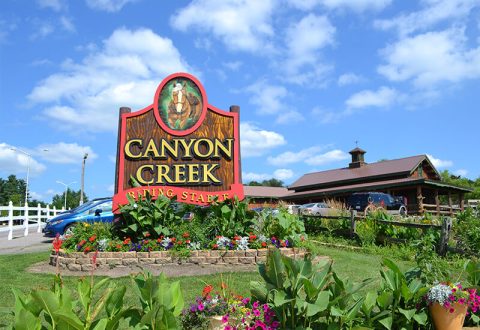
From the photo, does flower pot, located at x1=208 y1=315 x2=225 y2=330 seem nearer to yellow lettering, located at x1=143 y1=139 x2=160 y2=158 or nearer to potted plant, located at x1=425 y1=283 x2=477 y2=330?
potted plant, located at x1=425 y1=283 x2=477 y2=330

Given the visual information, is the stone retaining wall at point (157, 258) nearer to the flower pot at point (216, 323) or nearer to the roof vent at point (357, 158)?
the flower pot at point (216, 323)

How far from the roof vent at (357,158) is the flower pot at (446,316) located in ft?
136

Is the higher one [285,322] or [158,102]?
[158,102]

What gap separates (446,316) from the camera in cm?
432

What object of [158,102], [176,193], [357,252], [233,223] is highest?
[158,102]

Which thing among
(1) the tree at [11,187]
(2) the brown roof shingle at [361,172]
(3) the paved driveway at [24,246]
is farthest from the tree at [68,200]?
(3) the paved driveway at [24,246]

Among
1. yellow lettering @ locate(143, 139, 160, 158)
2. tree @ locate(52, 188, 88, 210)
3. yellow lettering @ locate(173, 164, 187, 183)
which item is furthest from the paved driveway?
tree @ locate(52, 188, 88, 210)

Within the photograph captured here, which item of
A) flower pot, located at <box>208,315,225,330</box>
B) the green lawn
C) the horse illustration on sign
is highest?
the horse illustration on sign

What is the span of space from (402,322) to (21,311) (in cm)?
331

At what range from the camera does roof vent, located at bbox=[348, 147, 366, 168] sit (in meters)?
44.6

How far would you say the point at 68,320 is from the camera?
2633 mm

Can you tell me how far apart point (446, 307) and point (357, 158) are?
4194 centimetres

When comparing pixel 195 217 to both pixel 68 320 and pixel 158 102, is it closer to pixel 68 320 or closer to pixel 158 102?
pixel 158 102

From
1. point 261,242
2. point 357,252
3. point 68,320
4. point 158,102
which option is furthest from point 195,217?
point 68,320
